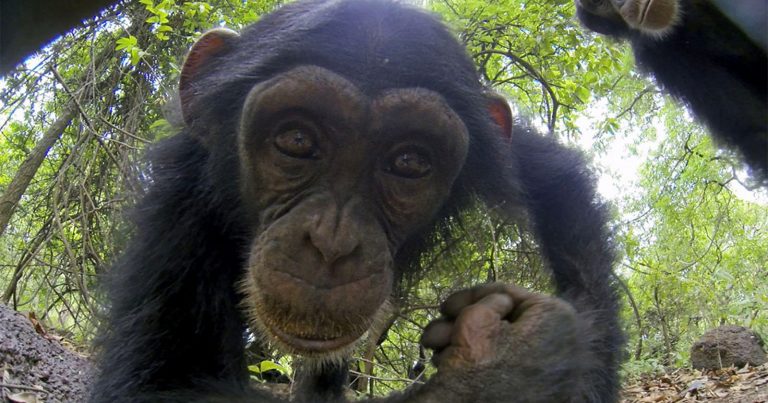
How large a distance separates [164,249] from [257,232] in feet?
1.64

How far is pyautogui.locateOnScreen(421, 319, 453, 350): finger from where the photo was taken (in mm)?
2721

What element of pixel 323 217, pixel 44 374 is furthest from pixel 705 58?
pixel 44 374

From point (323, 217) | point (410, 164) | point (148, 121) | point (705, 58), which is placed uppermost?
point (148, 121)

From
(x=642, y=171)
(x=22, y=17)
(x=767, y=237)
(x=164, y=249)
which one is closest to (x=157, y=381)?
(x=164, y=249)

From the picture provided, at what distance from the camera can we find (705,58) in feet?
15.0

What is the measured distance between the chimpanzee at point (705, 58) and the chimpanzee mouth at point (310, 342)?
270 cm

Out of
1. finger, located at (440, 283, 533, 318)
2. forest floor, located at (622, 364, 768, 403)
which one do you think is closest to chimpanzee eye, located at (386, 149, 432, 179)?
finger, located at (440, 283, 533, 318)

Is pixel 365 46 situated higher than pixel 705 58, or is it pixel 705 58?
pixel 705 58

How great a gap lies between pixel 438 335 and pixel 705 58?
2995 mm

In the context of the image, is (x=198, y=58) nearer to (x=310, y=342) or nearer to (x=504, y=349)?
(x=310, y=342)

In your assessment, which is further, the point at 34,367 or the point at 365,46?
the point at 34,367

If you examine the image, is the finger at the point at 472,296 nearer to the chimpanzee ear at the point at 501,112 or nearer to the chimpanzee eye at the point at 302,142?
the chimpanzee eye at the point at 302,142

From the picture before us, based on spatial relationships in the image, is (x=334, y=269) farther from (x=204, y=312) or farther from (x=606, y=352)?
(x=606, y=352)

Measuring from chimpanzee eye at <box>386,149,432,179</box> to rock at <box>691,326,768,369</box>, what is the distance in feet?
21.9
